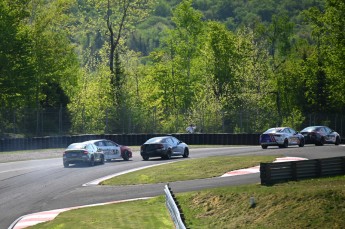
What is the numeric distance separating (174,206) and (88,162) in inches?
728

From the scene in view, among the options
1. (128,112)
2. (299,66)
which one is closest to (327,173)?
(128,112)

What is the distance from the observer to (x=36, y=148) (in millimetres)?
47438

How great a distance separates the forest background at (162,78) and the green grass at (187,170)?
17.7 metres

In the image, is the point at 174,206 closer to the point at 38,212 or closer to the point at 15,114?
the point at 38,212

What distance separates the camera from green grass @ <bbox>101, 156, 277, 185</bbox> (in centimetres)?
2989

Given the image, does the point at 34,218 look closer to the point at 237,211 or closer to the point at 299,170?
the point at 237,211

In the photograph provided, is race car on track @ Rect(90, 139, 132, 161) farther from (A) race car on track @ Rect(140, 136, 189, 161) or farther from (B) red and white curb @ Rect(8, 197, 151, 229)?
(B) red and white curb @ Rect(8, 197, 151, 229)

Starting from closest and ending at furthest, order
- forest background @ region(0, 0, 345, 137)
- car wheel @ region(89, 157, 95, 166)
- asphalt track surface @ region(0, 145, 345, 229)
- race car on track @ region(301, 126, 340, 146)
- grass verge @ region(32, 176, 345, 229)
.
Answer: grass verge @ region(32, 176, 345, 229) < asphalt track surface @ region(0, 145, 345, 229) < car wheel @ region(89, 157, 95, 166) < race car on track @ region(301, 126, 340, 146) < forest background @ region(0, 0, 345, 137)

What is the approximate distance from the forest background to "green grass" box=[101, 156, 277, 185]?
58.1 feet

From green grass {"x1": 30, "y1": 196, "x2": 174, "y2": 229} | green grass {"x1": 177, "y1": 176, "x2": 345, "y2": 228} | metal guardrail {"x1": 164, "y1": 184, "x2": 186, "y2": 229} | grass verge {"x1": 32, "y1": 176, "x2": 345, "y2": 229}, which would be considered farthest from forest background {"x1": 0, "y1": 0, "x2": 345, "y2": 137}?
metal guardrail {"x1": 164, "y1": 184, "x2": 186, "y2": 229}

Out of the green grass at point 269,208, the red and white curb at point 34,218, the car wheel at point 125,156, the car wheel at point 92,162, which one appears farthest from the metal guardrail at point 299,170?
the car wheel at point 125,156

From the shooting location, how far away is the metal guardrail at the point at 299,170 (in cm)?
2269

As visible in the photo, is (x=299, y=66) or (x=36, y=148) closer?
(x=36, y=148)

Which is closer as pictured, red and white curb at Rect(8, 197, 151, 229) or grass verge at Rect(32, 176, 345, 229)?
grass verge at Rect(32, 176, 345, 229)
